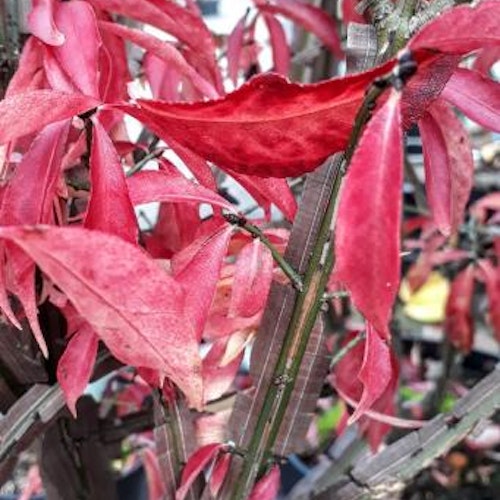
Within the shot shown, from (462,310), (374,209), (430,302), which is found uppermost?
(374,209)

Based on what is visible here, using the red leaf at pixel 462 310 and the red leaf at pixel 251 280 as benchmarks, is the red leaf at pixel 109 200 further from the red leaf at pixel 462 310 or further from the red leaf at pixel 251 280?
the red leaf at pixel 462 310

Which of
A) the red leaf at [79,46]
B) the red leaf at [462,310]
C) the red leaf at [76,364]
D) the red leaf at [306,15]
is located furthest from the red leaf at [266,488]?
the red leaf at [462,310]

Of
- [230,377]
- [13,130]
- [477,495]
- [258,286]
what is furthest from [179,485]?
[477,495]

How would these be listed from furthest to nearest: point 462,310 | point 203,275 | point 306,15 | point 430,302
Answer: point 430,302 < point 462,310 < point 306,15 < point 203,275

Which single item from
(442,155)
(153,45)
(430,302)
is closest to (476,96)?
(442,155)

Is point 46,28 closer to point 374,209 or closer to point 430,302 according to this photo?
point 374,209

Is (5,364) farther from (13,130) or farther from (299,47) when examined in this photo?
(299,47)
